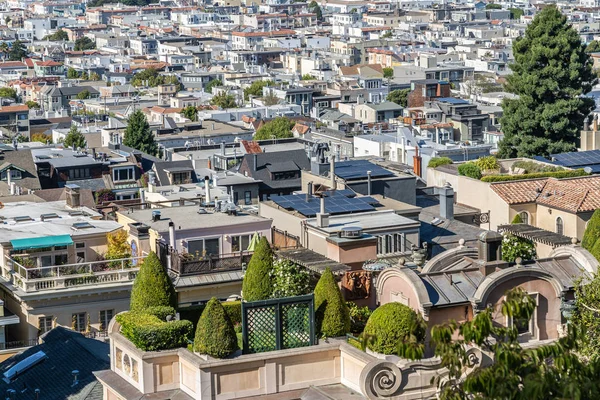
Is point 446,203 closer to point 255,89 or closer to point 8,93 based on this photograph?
point 255,89

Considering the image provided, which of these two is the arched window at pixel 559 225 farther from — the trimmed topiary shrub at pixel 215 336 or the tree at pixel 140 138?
the tree at pixel 140 138

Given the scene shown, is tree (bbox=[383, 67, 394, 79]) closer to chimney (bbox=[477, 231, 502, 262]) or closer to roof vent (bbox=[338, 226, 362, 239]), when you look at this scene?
roof vent (bbox=[338, 226, 362, 239])

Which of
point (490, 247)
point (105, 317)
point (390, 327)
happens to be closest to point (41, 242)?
point (105, 317)

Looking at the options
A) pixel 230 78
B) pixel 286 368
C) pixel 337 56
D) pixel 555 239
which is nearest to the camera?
pixel 286 368

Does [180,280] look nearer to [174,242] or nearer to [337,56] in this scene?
[174,242]

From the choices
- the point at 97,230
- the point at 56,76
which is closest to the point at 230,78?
the point at 56,76
